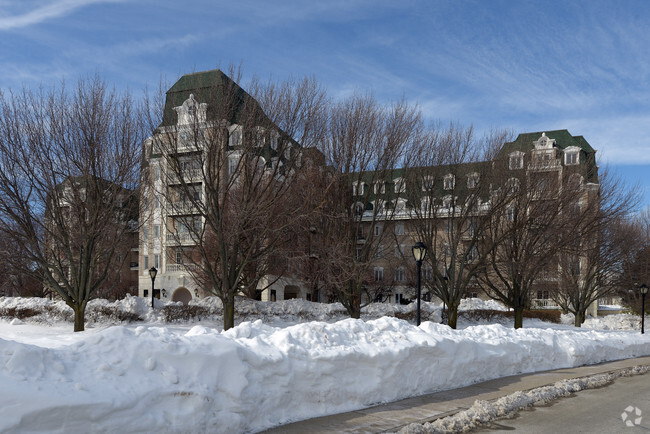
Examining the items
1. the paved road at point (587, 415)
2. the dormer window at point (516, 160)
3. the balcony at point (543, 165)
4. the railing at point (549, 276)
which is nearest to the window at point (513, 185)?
the dormer window at point (516, 160)

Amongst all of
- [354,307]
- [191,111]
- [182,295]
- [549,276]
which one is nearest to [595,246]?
[549,276]

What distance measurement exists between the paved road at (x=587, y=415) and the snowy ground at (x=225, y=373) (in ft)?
6.53

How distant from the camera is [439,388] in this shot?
36.0ft

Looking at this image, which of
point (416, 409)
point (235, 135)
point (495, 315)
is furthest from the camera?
point (495, 315)

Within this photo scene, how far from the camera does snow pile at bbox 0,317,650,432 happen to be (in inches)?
235

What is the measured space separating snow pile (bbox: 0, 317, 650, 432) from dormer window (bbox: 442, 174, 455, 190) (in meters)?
11.8

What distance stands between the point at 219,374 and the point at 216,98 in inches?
535

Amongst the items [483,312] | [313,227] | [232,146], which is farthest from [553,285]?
[232,146]

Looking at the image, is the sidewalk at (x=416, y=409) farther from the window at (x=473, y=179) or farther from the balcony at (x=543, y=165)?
the balcony at (x=543, y=165)

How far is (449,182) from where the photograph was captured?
23.8m

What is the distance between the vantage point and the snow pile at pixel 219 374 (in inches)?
235

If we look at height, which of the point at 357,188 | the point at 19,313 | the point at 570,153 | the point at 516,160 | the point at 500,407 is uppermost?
the point at 570,153

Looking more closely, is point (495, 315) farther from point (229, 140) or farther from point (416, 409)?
point (416, 409)

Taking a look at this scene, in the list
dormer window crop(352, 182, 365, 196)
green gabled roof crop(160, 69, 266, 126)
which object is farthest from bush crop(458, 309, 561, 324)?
green gabled roof crop(160, 69, 266, 126)
